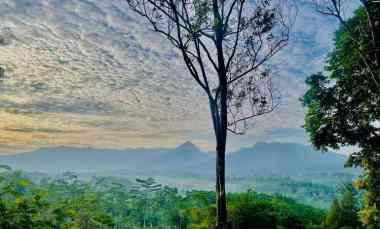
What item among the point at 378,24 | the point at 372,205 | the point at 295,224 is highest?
the point at 378,24

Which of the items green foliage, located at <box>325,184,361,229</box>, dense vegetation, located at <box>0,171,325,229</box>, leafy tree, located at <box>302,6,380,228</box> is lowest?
green foliage, located at <box>325,184,361,229</box>

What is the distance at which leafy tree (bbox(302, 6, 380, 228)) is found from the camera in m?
10.4

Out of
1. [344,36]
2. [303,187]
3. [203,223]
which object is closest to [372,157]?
[344,36]

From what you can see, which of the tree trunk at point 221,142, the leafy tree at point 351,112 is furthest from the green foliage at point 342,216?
the tree trunk at point 221,142

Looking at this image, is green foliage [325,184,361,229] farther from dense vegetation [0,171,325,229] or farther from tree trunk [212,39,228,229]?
tree trunk [212,39,228,229]

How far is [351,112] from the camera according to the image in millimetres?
10844

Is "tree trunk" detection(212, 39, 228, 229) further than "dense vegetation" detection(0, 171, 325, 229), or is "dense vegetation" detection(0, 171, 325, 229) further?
"tree trunk" detection(212, 39, 228, 229)

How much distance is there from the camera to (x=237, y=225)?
44.7 feet

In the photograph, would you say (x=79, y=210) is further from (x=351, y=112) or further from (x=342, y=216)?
(x=342, y=216)

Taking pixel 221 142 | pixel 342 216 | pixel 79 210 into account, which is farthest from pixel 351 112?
pixel 342 216

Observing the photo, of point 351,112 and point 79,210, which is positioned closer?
point 351,112

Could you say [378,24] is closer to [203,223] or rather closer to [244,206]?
[244,206]

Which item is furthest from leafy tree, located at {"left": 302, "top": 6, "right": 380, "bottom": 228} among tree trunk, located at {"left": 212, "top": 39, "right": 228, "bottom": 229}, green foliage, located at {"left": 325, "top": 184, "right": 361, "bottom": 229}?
green foliage, located at {"left": 325, "top": 184, "right": 361, "bottom": 229}

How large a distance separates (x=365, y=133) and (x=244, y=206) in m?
5.22
